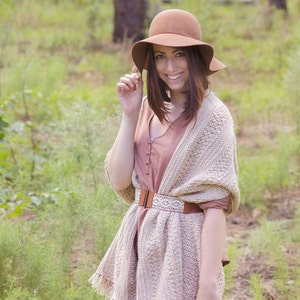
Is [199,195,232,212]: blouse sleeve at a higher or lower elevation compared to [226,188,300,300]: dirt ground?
higher

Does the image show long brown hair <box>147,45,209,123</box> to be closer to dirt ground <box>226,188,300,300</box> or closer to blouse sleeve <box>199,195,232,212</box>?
blouse sleeve <box>199,195,232,212</box>

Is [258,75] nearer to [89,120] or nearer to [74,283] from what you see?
[89,120]

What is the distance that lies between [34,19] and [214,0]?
3612 millimetres

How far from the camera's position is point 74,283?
429 centimetres

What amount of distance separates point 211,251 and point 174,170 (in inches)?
12.3

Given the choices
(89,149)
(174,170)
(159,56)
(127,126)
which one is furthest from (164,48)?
(89,149)

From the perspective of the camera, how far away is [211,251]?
108 inches

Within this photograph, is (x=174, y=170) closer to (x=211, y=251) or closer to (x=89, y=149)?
(x=211, y=251)

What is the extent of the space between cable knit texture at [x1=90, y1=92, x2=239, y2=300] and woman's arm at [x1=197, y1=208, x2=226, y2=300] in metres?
0.05

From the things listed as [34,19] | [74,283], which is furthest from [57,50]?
[74,283]

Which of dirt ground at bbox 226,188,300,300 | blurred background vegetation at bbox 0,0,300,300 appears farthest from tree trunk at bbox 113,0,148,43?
dirt ground at bbox 226,188,300,300

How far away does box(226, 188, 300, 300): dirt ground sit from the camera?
4.40m

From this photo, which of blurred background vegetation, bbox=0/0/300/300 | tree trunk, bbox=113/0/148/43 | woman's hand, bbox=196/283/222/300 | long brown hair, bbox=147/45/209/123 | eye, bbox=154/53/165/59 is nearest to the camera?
woman's hand, bbox=196/283/222/300

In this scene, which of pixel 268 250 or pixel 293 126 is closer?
pixel 268 250
